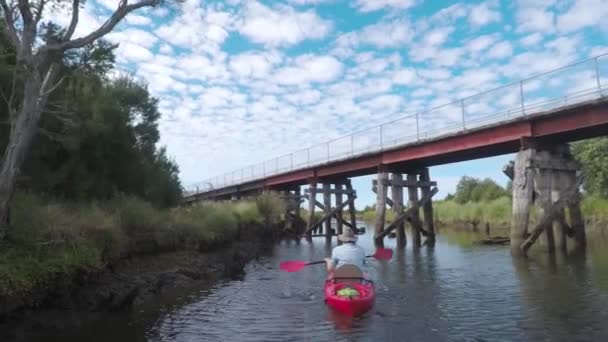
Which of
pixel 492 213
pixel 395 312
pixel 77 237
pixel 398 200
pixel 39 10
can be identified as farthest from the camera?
pixel 492 213

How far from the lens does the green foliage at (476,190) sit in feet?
188

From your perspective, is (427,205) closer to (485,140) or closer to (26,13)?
(485,140)

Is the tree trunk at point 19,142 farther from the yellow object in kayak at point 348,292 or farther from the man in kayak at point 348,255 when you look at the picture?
the man in kayak at point 348,255

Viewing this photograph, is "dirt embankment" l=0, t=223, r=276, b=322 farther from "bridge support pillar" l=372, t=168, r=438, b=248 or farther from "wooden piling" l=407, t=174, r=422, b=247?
"wooden piling" l=407, t=174, r=422, b=247

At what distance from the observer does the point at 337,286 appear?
979cm

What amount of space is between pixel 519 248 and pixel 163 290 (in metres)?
12.8

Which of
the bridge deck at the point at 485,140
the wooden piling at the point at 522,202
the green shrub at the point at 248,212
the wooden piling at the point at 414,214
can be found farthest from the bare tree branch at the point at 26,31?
the wooden piling at the point at 414,214

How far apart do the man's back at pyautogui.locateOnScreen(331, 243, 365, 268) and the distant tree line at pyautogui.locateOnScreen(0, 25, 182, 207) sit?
6.55 metres

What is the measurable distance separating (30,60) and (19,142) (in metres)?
1.56

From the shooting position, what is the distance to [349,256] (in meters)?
10.5

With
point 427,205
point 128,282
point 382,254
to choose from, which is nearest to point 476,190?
point 427,205

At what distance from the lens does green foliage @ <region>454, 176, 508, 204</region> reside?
57.2m

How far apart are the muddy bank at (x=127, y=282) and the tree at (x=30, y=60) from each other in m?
1.25

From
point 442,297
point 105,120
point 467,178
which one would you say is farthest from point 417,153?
point 467,178
